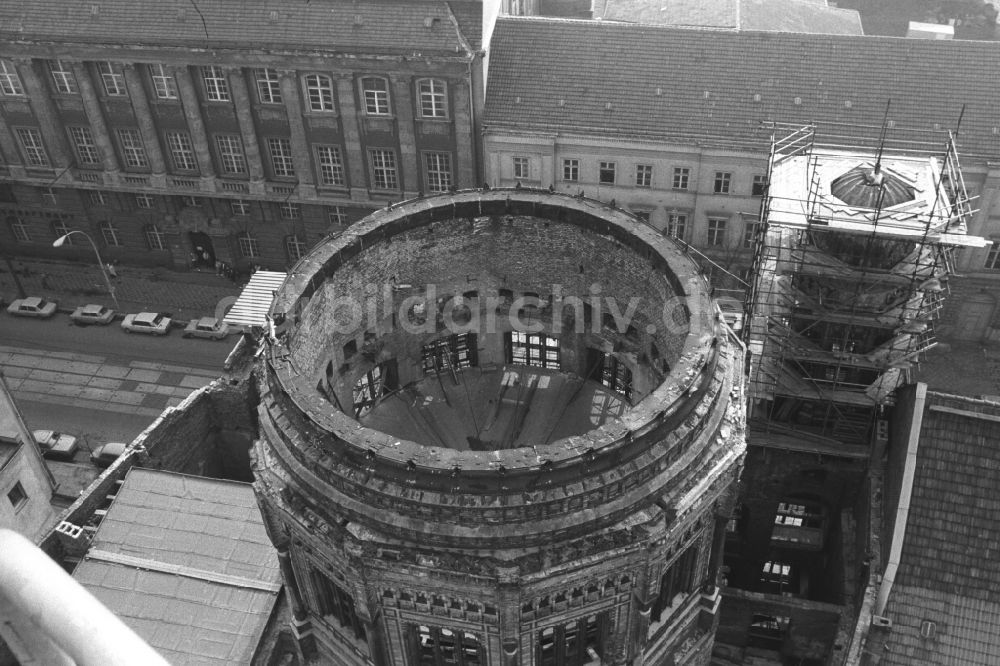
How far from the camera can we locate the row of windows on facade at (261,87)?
77.8 meters

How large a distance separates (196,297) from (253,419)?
106 feet

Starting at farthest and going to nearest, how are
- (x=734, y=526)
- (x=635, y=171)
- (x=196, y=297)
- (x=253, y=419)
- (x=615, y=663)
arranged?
(x=196, y=297), (x=635, y=171), (x=253, y=419), (x=734, y=526), (x=615, y=663)

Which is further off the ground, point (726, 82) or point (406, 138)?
point (726, 82)

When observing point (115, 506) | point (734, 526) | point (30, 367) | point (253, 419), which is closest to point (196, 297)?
point (30, 367)

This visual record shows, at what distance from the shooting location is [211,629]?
45.9 m

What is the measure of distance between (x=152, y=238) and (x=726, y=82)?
5887cm

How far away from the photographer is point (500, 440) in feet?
192

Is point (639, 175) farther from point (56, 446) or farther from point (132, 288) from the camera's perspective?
point (56, 446)

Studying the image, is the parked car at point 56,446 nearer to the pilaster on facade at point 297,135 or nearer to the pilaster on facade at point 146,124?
the pilaster on facade at point 146,124

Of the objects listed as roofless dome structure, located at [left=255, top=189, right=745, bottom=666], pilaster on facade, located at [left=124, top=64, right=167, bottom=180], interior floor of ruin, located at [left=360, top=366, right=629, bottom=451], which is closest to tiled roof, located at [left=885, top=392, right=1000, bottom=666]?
roofless dome structure, located at [left=255, top=189, right=745, bottom=666]

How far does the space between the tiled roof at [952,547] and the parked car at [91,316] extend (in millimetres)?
72162

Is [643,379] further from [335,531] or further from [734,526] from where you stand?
[335,531]

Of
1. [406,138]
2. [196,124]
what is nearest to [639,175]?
[406,138]

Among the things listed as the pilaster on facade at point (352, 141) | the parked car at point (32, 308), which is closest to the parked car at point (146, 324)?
the parked car at point (32, 308)
